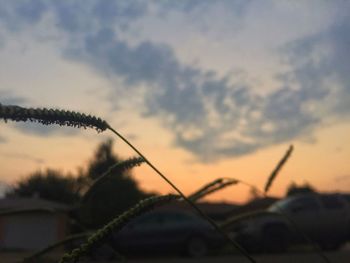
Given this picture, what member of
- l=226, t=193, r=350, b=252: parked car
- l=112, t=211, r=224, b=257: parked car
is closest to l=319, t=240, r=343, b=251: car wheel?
l=226, t=193, r=350, b=252: parked car

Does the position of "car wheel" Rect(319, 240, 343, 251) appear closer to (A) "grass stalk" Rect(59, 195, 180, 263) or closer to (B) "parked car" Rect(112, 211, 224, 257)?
(B) "parked car" Rect(112, 211, 224, 257)

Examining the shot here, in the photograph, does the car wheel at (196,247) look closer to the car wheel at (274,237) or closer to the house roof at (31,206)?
the car wheel at (274,237)

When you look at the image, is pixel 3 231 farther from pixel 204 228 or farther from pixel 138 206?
pixel 138 206

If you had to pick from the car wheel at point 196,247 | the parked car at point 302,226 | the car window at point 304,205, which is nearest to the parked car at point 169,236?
the car wheel at point 196,247

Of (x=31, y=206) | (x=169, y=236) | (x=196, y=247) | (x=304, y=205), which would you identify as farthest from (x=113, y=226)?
(x=304, y=205)

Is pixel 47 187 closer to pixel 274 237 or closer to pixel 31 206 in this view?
pixel 274 237
